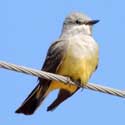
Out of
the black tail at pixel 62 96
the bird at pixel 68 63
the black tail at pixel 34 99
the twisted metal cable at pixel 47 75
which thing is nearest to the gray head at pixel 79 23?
the bird at pixel 68 63

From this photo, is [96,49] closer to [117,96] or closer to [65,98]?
[65,98]

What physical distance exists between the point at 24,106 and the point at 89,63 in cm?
98

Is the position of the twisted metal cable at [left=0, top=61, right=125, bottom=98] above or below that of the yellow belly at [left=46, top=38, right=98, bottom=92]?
above

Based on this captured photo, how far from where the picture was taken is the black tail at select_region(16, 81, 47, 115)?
25.0 feet

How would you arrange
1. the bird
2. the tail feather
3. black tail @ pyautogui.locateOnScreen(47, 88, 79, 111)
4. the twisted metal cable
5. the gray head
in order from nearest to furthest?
the twisted metal cable → the tail feather → the bird → black tail @ pyautogui.locateOnScreen(47, 88, 79, 111) → the gray head

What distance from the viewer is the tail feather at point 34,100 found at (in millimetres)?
7605

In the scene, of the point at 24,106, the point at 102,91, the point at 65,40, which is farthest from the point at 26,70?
the point at 65,40

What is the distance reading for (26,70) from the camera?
242 inches

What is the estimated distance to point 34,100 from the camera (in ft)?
25.3

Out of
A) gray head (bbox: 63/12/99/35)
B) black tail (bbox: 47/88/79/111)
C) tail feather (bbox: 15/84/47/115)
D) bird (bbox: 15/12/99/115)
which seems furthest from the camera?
gray head (bbox: 63/12/99/35)

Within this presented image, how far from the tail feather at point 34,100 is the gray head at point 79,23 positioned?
105 centimetres

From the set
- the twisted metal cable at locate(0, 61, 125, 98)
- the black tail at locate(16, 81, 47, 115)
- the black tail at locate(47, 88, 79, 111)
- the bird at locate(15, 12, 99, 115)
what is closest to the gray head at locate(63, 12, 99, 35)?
the bird at locate(15, 12, 99, 115)

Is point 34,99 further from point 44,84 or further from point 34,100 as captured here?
point 44,84

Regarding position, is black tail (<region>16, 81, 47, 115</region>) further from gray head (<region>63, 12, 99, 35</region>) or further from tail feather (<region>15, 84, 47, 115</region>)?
gray head (<region>63, 12, 99, 35</region>)
